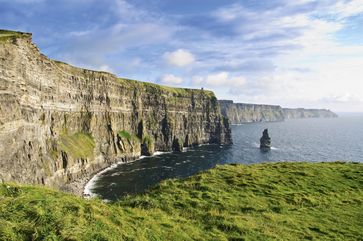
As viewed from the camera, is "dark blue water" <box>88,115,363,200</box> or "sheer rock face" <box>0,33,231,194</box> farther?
"dark blue water" <box>88,115,363,200</box>

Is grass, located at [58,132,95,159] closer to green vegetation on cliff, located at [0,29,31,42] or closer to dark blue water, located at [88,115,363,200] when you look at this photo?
dark blue water, located at [88,115,363,200]

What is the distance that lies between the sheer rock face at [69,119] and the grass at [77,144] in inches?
19.7

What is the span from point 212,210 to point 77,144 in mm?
99538

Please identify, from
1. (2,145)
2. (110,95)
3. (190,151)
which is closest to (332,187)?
(2,145)

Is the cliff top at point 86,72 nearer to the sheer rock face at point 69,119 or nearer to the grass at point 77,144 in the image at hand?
the sheer rock face at point 69,119

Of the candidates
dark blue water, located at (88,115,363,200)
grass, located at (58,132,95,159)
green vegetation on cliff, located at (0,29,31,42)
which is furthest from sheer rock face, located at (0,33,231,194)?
dark blue water, located at (88,115,363,200)

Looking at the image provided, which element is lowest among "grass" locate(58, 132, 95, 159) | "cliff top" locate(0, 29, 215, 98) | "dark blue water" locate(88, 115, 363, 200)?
"dark blue water" locate(88, 115, 363, 200)

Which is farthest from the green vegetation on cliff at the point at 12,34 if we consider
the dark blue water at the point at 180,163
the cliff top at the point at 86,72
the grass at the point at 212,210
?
the grass at the point at 212,210

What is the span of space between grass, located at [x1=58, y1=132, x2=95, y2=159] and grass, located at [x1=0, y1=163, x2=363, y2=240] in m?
80.0

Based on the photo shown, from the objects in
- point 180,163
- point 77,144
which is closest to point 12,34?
point 77,144

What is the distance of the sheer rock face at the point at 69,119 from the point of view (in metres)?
62.2

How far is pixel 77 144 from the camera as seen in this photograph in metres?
111

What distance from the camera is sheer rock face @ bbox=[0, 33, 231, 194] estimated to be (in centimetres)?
6215

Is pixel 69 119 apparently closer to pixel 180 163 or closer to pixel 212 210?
pixel 180 163
